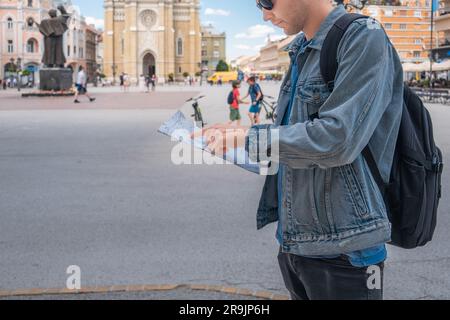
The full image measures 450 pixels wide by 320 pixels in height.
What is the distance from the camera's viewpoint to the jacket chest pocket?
1717mm

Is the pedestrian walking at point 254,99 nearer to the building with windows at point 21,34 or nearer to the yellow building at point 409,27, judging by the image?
the yellow building at point 409,27

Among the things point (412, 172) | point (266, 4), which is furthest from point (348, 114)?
point (266, 4)

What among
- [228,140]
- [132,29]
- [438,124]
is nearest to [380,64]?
[228,140]

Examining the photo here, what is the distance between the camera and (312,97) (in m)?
1.74

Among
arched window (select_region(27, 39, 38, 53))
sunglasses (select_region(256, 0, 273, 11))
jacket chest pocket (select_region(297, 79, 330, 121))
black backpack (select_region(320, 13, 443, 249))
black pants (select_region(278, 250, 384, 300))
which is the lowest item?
black pants (select_region(278, 250, 384, 300))

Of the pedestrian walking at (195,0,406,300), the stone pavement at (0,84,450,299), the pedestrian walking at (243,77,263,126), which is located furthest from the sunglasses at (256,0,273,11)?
the pedestrian walking at (243,77,263,126)

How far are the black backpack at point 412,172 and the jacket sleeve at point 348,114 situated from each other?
0.30 feet

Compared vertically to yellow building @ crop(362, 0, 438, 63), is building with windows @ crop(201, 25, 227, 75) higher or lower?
higher

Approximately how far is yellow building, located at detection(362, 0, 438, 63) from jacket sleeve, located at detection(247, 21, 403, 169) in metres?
74.7

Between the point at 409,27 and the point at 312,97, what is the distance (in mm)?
77488

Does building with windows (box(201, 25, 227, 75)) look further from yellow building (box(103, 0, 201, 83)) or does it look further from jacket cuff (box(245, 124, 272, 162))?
jacket cuff (box(245, 124, 272, 162))

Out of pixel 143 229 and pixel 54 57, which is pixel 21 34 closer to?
pixel 54 57

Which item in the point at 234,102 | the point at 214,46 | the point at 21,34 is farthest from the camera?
the point at 214,46

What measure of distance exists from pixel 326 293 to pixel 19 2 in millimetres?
85412
